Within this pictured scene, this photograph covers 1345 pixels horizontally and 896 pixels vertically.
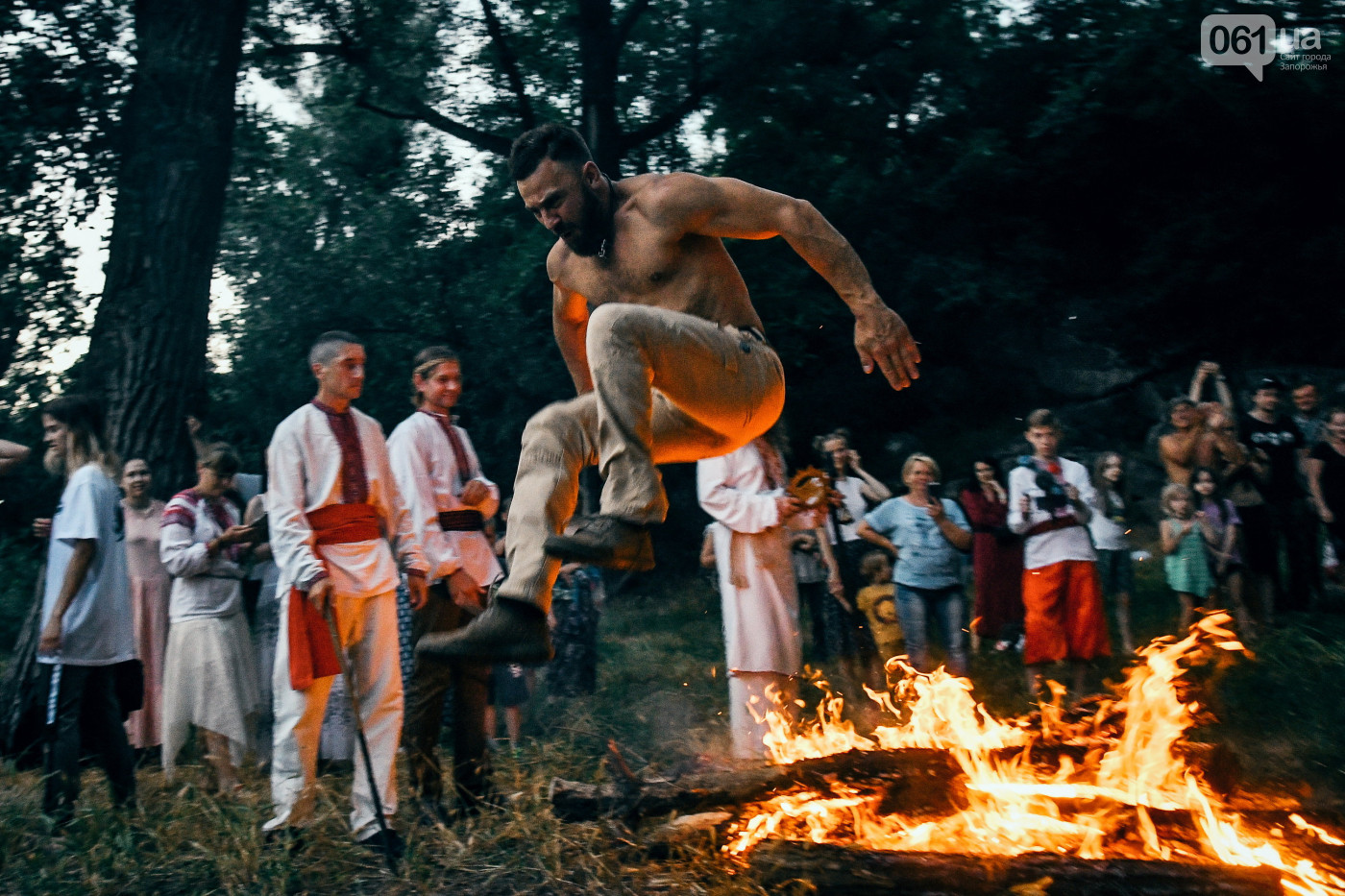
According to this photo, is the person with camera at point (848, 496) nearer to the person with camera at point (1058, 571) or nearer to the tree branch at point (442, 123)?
the person with camera at point (1058, 571)

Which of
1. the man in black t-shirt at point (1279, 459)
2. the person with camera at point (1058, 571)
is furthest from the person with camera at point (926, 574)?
the man in black t-shirt at point (1279, 459)

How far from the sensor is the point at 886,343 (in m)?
3.96

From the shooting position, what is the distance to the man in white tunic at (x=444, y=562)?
556 cm

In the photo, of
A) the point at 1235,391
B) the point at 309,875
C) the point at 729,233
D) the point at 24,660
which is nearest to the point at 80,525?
the point at 309,875

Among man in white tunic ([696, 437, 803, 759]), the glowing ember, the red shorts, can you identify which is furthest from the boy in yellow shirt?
the glowing ember

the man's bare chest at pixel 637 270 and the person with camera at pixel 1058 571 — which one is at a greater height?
the man's bare chest at pixel 637 270

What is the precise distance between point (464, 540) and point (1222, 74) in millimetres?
10980

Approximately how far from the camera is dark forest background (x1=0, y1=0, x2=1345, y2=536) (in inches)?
496

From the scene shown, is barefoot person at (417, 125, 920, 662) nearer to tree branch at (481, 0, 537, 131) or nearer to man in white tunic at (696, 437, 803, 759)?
man in white tunic at (696, 437, 803, 759)

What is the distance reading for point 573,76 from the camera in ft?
44.8

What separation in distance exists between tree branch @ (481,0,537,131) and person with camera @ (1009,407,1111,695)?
7.83 meters

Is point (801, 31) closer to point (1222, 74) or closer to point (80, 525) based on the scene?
point (1222, 74)

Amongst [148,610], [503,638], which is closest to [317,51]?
[148,610]

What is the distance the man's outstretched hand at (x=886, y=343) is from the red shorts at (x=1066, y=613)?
3.46 m
